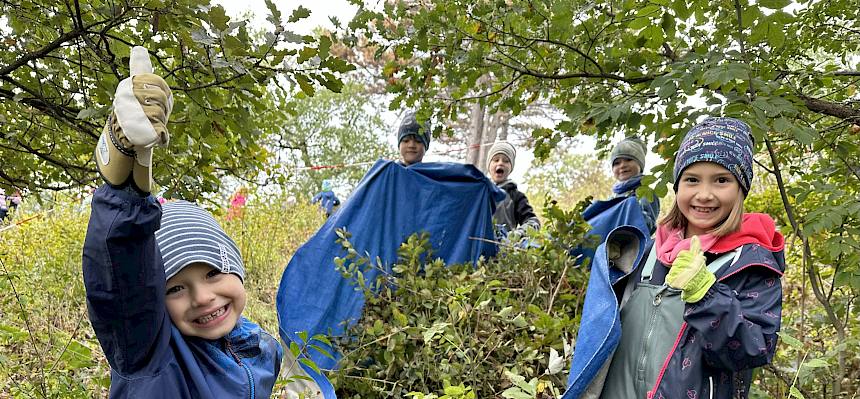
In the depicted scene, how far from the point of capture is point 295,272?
134 inches

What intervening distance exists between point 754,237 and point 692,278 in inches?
11.2

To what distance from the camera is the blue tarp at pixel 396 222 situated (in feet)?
11.0

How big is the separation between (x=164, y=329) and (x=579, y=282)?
194 cm

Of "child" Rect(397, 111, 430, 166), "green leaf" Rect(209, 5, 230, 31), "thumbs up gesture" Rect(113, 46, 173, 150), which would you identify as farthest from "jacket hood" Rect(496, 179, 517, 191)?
"thumbs up gesture" Rect(113, 46, 173, 150)

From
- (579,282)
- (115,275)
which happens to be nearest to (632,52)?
(579,282)

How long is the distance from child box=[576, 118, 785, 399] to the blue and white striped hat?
1013mm

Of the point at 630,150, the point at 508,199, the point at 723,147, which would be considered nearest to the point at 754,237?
the point at 723,147

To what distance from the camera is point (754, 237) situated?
1594 millimetres

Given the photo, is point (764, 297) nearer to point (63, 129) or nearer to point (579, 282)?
point (579, 282)

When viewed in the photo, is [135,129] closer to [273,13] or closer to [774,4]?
[273,13]

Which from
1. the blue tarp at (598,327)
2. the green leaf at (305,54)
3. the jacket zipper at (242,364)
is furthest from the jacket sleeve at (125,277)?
the blue tarp at (598,327)

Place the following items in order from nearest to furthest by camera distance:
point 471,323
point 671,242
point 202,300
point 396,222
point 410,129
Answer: point 202,300
point 671,242
point 471,323
point 396,222
point 410,129

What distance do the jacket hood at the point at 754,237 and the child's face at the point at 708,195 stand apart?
6 cm

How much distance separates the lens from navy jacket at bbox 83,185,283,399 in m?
0.98
